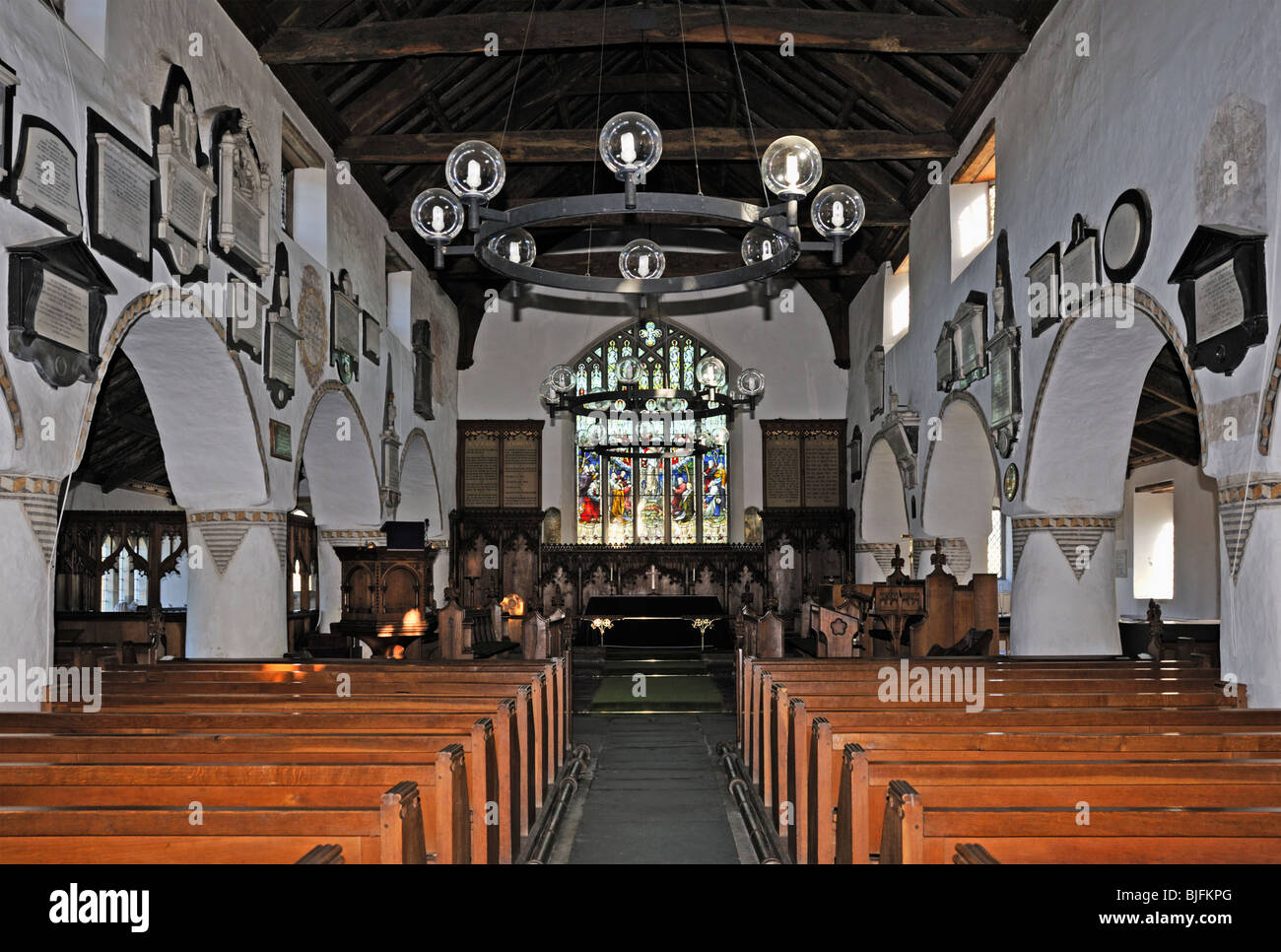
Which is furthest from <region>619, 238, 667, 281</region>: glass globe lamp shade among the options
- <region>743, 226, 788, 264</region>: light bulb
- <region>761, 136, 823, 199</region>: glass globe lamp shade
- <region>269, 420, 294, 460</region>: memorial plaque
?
<region>269, 420, 294, 460</region>: memorial plaque

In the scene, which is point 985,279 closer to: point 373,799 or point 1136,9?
point 1136,9

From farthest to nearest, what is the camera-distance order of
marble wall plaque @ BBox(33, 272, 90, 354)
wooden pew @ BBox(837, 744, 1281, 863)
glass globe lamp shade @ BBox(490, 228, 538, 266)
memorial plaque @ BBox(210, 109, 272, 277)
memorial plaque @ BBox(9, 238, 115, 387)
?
1. memorial plaque @ BBox(210, 109, 272, 277)
2. glass globe lamp shade @ BBox(490, 228, 538, 266)
3. marble wall plaque @ BBox(33, 272, 90, 354)
4. memorial plaque @ BBox(9, 238, 115, 387)
5. wooden pew @ BBox(837, 744, 1281, 863)

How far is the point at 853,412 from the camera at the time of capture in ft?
53.6

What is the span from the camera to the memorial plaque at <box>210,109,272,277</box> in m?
7.64

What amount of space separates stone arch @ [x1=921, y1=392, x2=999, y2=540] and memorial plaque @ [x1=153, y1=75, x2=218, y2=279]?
6.97 m

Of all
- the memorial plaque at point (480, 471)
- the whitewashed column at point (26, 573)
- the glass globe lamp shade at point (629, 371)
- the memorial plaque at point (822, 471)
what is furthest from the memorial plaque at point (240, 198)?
the memorial plaque at point (822, 471)

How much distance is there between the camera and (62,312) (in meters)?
5.46

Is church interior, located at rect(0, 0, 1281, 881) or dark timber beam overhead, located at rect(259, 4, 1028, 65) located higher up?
dark timber beam overhead, located at rect(259, 4, 1028, 65)

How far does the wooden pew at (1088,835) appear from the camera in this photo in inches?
99.3

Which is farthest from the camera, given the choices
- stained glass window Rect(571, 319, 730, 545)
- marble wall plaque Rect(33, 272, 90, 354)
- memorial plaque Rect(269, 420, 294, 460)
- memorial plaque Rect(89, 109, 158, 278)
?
stained glass window Rect(571, 319, 730, 545)

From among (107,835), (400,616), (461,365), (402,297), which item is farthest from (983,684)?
(461,365)

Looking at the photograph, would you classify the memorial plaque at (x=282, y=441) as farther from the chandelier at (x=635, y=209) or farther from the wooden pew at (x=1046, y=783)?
the wooden pew at (x=1046, y=783)

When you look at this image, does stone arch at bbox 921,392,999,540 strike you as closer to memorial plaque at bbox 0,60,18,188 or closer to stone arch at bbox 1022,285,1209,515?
stone arch at bbox 1022,285,1209,515

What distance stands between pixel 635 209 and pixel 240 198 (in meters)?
4.25
